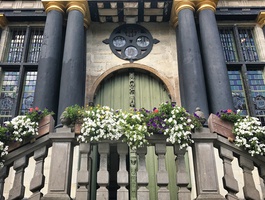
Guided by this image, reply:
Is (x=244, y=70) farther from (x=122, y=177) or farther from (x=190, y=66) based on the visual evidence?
(x=122, y=177)

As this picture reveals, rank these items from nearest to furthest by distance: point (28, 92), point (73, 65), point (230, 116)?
point (230, 116) → point (73, 65) → point (28, 92)

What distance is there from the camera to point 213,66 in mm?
8773

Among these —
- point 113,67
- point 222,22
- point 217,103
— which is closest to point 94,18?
point 113,67

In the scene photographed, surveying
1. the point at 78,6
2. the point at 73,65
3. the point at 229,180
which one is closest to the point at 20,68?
the point at 73,65

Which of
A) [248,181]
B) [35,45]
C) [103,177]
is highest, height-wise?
[35,45]

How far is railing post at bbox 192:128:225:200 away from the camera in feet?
16.0

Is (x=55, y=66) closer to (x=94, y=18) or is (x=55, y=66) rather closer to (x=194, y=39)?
(x=94, y=18)

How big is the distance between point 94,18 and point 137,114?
6.05 metres

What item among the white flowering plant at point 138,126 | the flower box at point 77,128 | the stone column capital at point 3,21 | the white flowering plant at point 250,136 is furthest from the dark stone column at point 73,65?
the white flowering plant at point 250,136

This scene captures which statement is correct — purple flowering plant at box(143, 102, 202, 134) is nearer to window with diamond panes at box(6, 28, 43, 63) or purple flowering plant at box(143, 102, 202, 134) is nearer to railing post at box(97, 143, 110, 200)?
railing post at box(97, 143, 110, 200)

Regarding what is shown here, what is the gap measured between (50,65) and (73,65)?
658mm

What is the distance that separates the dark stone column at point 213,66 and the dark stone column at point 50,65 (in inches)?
159

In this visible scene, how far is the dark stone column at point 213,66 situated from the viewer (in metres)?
8.36

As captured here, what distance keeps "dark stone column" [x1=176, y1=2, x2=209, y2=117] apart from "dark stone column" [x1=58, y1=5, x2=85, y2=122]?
2768 mm
